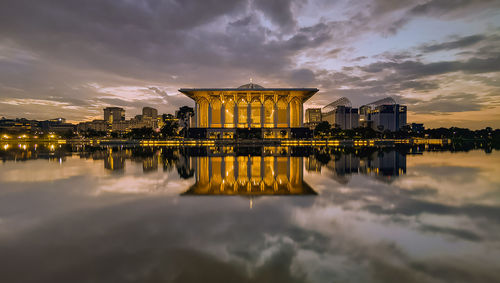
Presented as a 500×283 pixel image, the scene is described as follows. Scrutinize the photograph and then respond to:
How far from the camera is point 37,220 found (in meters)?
7.07

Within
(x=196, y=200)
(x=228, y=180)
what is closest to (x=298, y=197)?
(x=196, y=200)

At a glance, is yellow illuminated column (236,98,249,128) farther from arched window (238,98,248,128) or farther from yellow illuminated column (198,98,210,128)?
yellow illuminated column (198,98,210,128)

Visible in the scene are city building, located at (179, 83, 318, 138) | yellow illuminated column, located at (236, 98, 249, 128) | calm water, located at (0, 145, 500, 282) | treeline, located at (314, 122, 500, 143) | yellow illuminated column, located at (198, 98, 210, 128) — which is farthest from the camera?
treeline, located at (314, 122, 500, 143)

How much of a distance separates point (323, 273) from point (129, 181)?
11697mm

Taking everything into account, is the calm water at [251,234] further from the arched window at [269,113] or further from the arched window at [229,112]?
the arched window at [269,113]

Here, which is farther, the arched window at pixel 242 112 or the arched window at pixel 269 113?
the arched window at pixel 242 112

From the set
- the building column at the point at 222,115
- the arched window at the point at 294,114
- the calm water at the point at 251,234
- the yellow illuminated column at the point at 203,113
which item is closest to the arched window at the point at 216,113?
the building column at the point at 222,115

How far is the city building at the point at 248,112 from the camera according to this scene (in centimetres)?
9206

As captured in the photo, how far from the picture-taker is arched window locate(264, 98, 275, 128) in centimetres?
9569

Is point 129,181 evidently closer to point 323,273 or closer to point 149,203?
point 149,203

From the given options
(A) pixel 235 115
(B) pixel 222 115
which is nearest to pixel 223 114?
(B) pixel 222 115

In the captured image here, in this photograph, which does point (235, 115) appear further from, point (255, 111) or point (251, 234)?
point (251, 234)

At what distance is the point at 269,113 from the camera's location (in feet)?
318

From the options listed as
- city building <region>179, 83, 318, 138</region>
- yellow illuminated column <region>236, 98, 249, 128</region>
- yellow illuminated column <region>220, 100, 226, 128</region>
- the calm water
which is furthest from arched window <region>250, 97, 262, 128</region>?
the calm water
